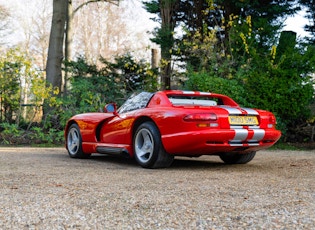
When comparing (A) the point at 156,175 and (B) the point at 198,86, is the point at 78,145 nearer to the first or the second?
(A) the point at 156,175

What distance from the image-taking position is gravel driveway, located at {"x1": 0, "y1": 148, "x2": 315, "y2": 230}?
287 centimetres

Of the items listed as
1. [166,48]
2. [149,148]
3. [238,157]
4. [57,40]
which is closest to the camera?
[149,148]

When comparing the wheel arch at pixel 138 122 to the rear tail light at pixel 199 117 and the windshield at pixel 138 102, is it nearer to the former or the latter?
the windshield at pixel 138 102

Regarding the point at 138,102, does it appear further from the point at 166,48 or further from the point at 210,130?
the point at 166,48

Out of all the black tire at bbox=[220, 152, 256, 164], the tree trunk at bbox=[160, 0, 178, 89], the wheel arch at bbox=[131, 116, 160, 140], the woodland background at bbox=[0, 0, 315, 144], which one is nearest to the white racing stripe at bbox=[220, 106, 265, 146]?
the black tire at bbox=[220, 152, 256, 164]

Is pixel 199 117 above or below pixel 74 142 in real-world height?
above

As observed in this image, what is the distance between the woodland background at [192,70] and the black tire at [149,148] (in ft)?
17.9

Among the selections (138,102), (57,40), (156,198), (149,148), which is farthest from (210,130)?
(57,40)

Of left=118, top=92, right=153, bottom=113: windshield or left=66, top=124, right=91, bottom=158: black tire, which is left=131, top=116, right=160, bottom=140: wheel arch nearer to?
left=118, top=92, right=153, bottom=113: windshield

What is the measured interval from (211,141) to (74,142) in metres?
3.14

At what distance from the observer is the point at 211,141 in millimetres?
5621

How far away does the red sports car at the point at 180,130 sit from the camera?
5.62 meters

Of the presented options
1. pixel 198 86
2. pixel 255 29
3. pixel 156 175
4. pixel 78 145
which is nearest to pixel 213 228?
pixel 156 175

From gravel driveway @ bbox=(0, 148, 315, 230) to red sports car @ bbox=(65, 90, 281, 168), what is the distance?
0.33 m
